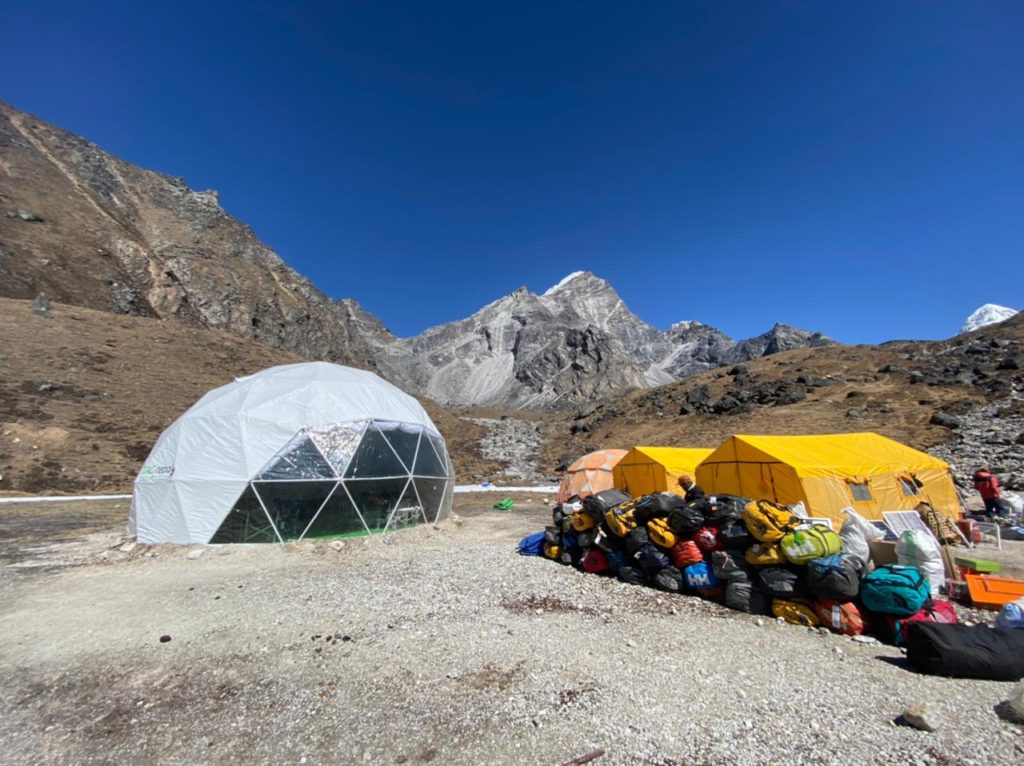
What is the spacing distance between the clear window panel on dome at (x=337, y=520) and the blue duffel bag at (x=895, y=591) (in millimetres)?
10255

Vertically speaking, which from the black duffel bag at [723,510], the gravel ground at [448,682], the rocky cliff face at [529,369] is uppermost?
the rocky cliff face at [529,369]

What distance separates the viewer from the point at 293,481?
1096 centimetres

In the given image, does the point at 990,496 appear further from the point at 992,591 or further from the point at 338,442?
the point at 338,442

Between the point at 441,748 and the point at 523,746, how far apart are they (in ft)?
2.19

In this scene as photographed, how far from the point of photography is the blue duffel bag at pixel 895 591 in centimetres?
546

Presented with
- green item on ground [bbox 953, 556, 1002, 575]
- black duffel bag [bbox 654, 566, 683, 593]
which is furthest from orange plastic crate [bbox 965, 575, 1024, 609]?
black duffel bag [bbox 654, 566, 683, 593]

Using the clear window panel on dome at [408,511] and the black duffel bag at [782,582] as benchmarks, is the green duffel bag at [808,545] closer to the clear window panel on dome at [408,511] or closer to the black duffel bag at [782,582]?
the black duffel bag at [782,582]

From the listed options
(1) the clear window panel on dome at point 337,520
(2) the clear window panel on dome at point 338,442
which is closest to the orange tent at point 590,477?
(1) the clear window panel on dome at point 337,520

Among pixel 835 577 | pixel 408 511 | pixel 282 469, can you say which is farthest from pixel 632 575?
pixel 282 469

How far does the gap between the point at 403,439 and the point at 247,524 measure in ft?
14.3

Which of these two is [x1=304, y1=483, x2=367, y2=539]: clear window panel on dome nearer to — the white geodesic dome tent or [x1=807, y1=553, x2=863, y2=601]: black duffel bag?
the white geodesic dome tent

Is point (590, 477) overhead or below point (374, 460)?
below

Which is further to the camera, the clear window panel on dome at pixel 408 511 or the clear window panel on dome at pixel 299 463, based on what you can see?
the clear window panel on dome at pixel 408 511

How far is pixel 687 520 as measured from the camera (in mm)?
7258
